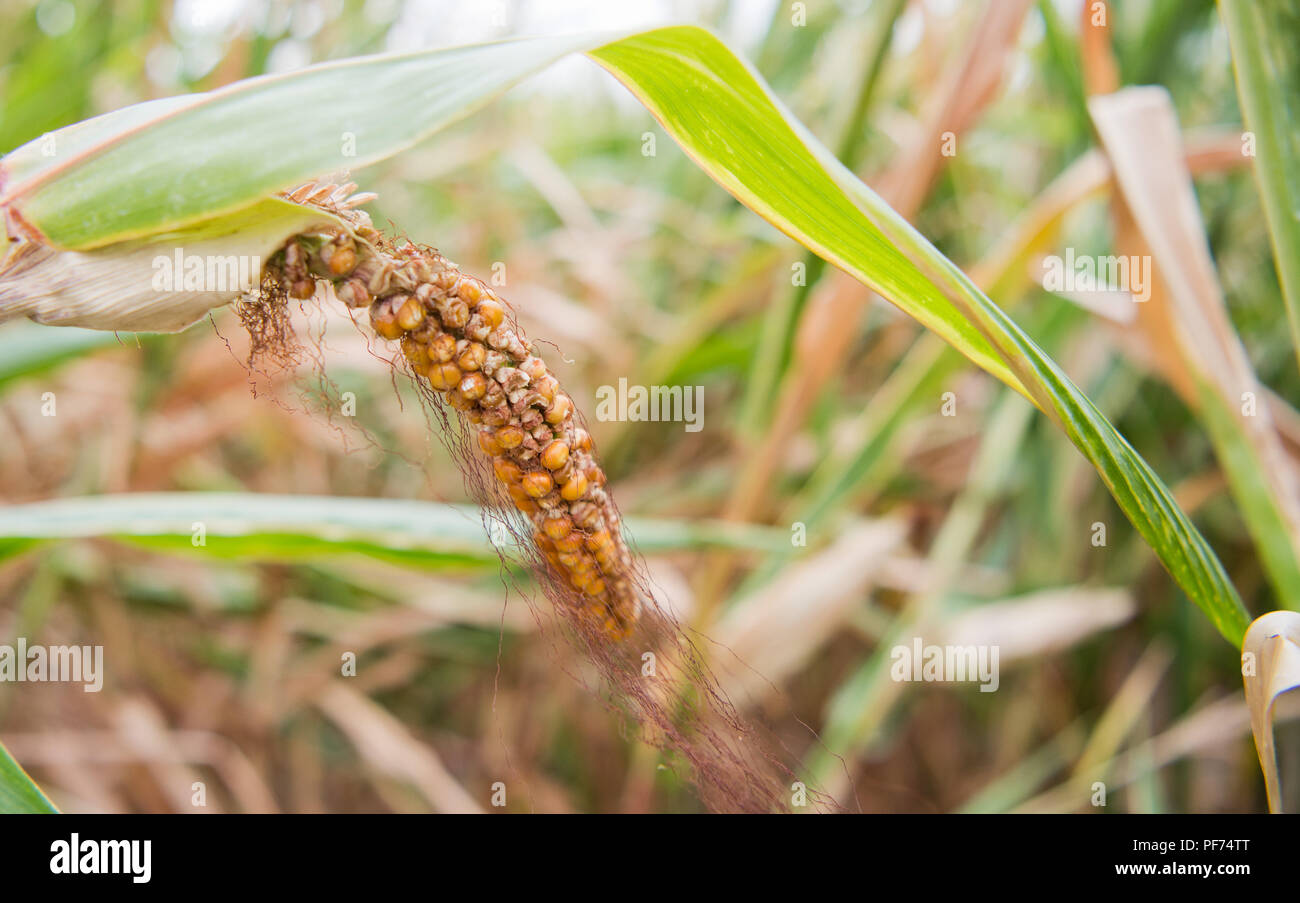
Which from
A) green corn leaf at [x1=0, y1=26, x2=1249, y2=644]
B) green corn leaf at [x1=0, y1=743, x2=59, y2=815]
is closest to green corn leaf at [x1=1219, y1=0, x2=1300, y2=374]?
green corn leaf at [x1=0, y1=26, x2=1249, y2=644]

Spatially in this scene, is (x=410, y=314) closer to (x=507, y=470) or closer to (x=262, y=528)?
(x=507, y=470)

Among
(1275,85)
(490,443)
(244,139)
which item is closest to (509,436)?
(490,443)

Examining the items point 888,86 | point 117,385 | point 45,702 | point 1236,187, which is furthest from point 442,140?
point 1236,187

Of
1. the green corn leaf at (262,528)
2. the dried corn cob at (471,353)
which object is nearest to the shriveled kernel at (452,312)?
the dried corn cob at (471,353)

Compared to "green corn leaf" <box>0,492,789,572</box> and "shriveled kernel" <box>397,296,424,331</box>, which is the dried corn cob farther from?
"green corn leaf" <box>0,492,789,572</box>

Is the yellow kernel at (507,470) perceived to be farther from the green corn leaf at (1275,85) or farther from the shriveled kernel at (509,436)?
the green corn leaf at (1275,85)

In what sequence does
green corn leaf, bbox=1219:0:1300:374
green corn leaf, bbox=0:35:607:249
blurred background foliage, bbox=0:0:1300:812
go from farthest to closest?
blurred background foliage, bbox=0:0:1300:812
green corn leaf, bbox=1219:0:1300:374
green corn leaf, bbox=0:35:607:249

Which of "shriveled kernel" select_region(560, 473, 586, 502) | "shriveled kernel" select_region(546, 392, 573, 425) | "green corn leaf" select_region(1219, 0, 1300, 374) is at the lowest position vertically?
"shriveled kernel" select_region(560, 473, 586, 502)
